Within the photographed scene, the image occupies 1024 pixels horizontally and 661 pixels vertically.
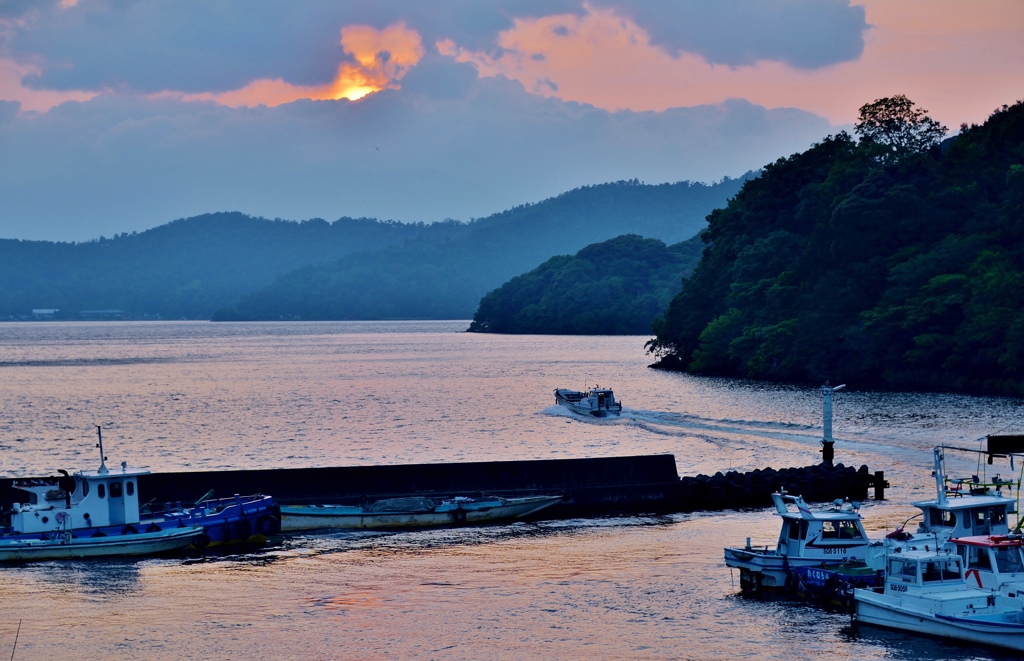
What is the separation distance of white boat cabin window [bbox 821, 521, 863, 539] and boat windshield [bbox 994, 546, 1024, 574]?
19.9 feet

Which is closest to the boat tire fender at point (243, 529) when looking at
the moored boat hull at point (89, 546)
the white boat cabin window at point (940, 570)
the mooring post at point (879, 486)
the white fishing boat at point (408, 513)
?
the moored boat hull at point (89, 546)

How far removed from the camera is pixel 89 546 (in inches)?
1661

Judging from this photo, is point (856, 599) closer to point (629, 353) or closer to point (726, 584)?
point (726, 584)

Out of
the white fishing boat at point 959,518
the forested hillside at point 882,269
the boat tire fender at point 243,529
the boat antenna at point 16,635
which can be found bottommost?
the boat antenna at point 16,635

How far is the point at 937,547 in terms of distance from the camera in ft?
103

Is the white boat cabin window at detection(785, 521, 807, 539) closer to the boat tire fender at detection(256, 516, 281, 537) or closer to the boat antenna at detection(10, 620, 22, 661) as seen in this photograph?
the boat tire fender at detection(256, 516, 281, 537)

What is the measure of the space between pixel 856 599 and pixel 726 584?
586 centimetres

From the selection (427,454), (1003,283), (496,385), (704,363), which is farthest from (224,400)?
(1003,283)

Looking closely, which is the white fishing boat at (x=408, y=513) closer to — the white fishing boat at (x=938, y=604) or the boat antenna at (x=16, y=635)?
the boat antenna at (x=16, y=635)

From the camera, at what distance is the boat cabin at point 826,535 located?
3541 cm

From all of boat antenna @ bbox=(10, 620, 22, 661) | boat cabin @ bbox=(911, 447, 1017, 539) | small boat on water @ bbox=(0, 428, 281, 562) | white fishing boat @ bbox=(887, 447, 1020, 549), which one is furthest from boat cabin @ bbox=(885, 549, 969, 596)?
small boat on water @ bbox=(0, 428, 281, 562)

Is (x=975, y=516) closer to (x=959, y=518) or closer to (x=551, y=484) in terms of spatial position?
(x=959, y=518)

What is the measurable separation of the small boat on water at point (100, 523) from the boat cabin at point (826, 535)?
67.6ft

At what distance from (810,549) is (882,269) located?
3661 inches
